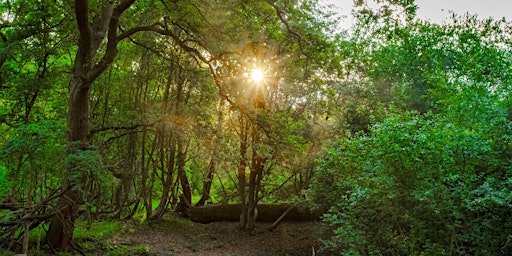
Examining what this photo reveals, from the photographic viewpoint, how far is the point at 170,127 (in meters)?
8.76

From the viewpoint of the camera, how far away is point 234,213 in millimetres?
14203

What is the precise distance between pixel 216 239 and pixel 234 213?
218 cm

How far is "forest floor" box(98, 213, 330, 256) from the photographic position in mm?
9680

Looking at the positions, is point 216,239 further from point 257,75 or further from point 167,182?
point 257,75

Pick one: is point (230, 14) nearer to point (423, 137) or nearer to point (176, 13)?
point (176, 13)

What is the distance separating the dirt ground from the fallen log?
283 mm

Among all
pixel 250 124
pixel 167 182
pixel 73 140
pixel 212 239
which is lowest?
pixel 212 239

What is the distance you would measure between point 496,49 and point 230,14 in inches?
573

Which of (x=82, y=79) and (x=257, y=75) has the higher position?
(x=257, y=75)

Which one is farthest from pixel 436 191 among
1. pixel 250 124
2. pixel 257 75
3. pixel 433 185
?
pixel 257 75

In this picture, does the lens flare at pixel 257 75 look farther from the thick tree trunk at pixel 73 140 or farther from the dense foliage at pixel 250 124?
the thick tree trunk at pixel 73 140

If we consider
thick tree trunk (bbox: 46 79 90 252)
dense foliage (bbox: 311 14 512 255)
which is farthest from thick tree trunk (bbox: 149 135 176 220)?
dense foliage (bbox: 311 14 512 255)

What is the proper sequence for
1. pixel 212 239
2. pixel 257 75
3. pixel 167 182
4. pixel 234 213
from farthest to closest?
pixel 234 213
pixel 167 182
pixel 212 239
pixel 257 75

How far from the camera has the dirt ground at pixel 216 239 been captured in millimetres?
10047
